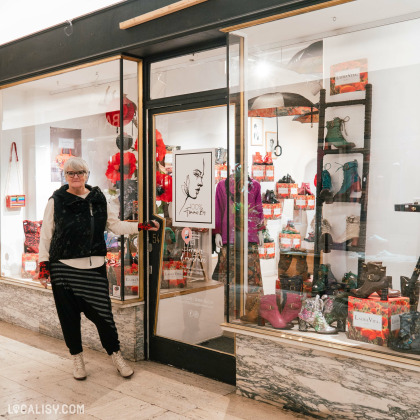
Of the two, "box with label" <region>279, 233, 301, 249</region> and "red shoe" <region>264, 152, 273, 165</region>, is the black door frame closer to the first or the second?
"red shoe" <region>264, 152, 273, 165</region>

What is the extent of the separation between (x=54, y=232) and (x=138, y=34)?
165 centimetres

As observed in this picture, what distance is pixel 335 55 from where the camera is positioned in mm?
3410

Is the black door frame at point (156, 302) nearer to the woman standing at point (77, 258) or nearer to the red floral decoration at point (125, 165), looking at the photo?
the red floral decoration at point (125, 165)

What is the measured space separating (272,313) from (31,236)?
124 inches

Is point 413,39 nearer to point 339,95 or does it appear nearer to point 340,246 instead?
point 339,95

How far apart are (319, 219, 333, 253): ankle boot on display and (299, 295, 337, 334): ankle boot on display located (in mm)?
325

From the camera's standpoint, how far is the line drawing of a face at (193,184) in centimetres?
408

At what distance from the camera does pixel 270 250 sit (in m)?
3.68

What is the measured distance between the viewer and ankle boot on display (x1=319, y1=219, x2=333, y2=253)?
354 cm

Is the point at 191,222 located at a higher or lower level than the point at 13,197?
lower

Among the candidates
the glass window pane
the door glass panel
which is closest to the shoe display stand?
the door glass panel

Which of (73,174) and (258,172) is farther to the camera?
(73,174)

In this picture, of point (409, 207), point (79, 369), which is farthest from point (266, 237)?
point (79, 369)

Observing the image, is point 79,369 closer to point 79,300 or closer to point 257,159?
point 79,300
